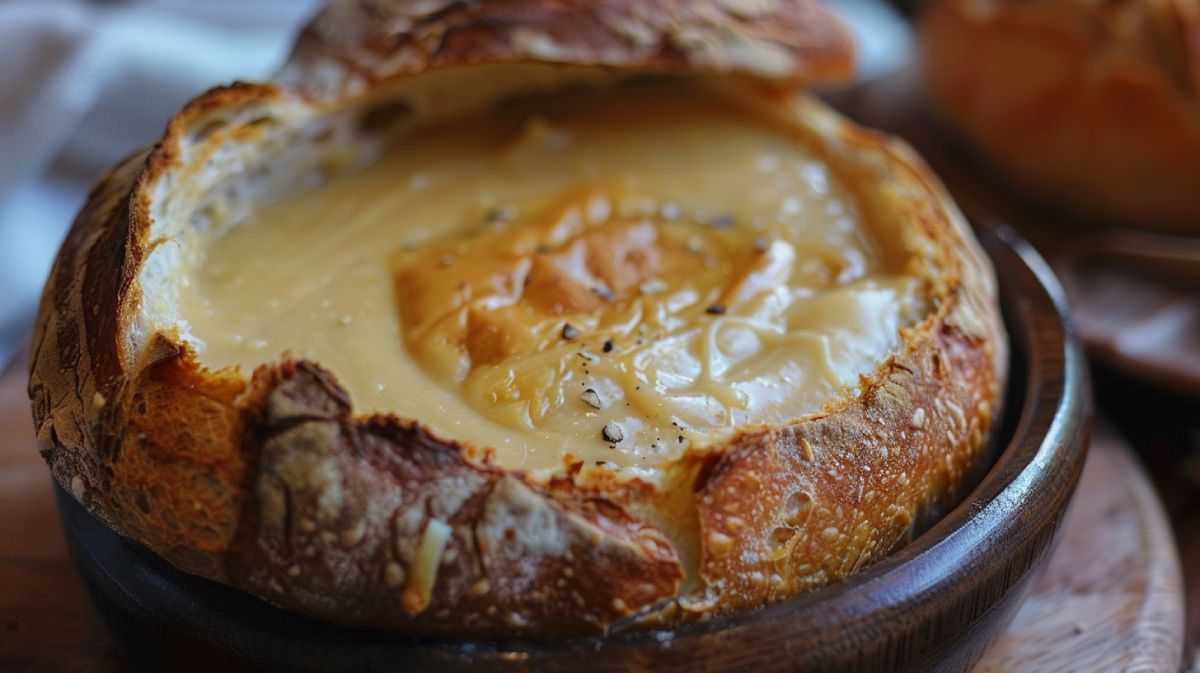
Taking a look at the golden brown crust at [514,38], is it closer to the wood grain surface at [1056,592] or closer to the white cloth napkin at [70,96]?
the wood grain surface at [1056,592]

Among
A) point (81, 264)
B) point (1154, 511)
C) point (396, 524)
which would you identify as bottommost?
point (1154, 511)

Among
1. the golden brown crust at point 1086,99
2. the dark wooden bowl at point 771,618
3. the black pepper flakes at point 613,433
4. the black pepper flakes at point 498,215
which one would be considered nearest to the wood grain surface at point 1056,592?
the dark wooden bowl at point 771,618

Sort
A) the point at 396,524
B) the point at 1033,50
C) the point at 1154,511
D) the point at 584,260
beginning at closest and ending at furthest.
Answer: the point at 396,524
the point at 584,260
the point at 1154,511
the point at 1033,50

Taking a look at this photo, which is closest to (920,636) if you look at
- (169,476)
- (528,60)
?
(169,476)

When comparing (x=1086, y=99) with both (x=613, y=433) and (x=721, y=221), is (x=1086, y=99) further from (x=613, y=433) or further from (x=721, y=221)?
(x=613, y=433)

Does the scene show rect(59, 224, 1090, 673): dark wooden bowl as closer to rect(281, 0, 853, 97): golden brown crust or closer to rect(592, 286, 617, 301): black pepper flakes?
rect(592, 286, 617, 301): black pepper flakes

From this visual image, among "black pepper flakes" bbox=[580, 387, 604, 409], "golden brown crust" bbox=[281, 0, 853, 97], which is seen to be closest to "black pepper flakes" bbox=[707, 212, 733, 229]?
"golden brown crust" bbox=[281, 0, 853, 97]

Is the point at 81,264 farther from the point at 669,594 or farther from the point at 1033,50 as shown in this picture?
the point at 1033,50
